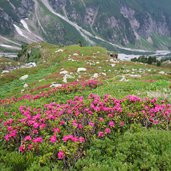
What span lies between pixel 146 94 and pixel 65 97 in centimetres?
585

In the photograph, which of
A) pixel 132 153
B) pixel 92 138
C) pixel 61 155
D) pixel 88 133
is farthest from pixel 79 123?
pixel 132 153

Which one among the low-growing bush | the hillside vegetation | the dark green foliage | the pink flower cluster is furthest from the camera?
the pink flower cluster

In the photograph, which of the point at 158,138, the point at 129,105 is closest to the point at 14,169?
the point at 158,138

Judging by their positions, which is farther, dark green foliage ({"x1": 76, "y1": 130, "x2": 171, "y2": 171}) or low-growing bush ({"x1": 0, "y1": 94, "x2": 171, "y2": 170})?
low-growing bush ({"x1": 0, "y1": 94, "x2": 171, "y2": 170})

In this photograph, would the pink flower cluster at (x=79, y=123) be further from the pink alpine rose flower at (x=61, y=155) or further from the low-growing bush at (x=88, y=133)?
the pink alpine rose flower at (x=61, y=155)

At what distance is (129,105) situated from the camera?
12.7 m

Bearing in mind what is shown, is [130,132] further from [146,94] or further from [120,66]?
[120,66]

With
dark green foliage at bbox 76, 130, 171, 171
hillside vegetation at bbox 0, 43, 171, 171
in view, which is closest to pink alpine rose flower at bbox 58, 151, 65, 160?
hillside vegetation at bbox 0, 43, 171, 171

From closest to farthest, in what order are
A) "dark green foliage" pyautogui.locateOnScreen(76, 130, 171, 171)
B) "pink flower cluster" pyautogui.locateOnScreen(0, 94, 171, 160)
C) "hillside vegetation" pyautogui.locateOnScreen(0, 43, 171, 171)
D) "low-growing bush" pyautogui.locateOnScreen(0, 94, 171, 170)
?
"dark green foliage" pyautogui.locateOnScreen(76, 130, 171, 171)
"hillside vegetation" pyautogui.locateOnScreen(0, 43, 171, 171)
"low-growing bush" pyautogui.locateOnScreen(0, 94, 171, 170)
"pink flower cluster" pyautogui.locateOnScreen(0, 94, 171, 160)

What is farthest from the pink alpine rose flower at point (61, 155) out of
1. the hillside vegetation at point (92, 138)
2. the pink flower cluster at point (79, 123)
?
the pink flower cluster at point (79, 123)

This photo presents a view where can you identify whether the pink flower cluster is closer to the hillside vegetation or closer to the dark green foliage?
the hillside vegetation

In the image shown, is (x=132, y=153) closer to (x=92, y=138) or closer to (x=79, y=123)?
(x=92, y=138)

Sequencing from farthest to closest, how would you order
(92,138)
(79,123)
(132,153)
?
1. (79,123)
2. (92,138)
3. (132,153)

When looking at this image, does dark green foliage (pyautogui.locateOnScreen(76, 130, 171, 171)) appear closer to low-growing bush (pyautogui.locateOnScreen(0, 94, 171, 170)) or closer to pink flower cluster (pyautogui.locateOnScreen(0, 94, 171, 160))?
low-growing bush (pyautogui.locateOnScreen(0, 94, 171, 170))
